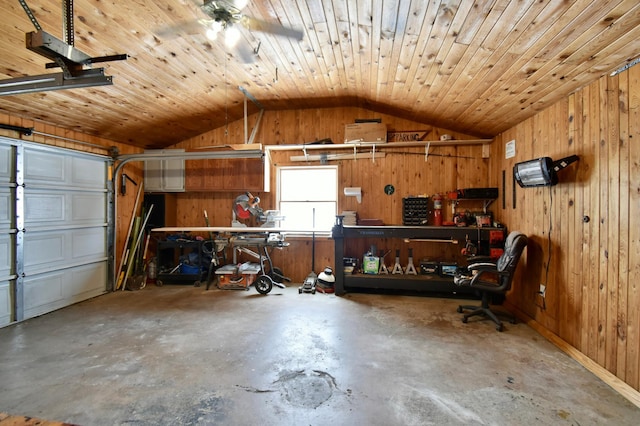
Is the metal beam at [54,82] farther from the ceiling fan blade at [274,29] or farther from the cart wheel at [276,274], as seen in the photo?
the cart wheel at [276,274]

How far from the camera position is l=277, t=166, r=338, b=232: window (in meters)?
5.06

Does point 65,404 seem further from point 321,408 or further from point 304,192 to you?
point 304,192

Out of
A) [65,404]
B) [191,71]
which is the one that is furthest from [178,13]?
[65,404]

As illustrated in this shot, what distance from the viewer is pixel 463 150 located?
4598 mm

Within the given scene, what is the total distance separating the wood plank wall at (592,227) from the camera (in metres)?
2.06

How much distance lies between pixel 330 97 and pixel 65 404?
438cm

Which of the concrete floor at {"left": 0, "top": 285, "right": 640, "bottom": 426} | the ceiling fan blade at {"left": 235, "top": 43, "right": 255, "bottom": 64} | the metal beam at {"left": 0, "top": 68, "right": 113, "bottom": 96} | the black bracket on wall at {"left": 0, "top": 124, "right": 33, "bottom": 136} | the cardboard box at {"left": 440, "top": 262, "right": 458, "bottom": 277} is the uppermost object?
the ceiling fan blade at {"left": 235, "top": 43, "right": 255, "bottom": 64}

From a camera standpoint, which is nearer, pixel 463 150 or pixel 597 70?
pixel 597 70

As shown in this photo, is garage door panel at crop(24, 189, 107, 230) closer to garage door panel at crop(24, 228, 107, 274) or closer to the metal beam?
garage door panel at crop(24, 228, 107, 274)

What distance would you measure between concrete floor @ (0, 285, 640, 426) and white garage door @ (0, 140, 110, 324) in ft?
1.49

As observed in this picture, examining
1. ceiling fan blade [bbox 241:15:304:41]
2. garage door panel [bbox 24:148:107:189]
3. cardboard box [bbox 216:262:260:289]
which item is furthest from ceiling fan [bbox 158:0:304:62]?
cardboard box [bbox 216:262:260:289]

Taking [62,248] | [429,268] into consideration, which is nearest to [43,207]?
[62,248]

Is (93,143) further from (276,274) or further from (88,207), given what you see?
(276,274)

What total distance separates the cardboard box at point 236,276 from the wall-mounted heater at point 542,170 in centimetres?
382
